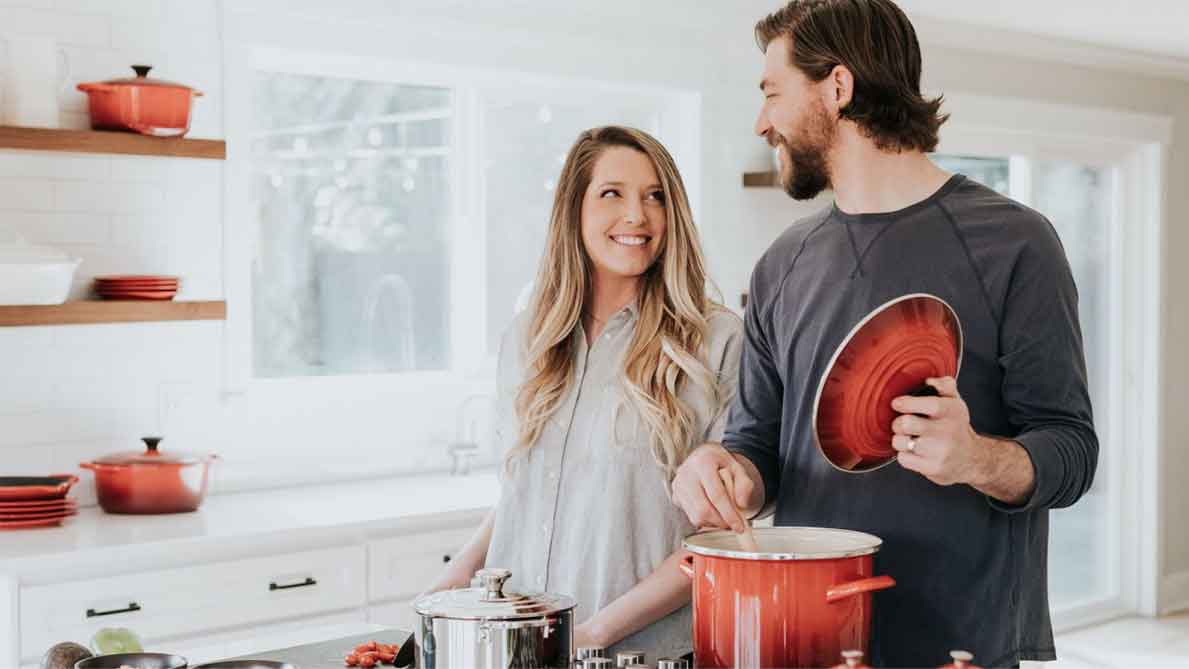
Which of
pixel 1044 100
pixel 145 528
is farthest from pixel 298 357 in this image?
pixel 1044 100

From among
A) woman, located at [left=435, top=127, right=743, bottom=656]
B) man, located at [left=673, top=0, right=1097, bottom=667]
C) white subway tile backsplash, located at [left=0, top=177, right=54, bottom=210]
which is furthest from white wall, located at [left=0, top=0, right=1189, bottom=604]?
man, located at [left=673, top=0, right=1097, bottom=667]

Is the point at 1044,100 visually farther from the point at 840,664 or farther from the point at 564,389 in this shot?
the point at 840,664

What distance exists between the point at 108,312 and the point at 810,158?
7.27ft

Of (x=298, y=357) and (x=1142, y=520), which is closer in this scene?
(x=298, y=357)

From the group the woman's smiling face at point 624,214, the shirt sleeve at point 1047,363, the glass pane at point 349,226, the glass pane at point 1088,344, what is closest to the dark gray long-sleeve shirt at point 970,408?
the shirt sleeve at point 1047,363

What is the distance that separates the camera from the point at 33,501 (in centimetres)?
341

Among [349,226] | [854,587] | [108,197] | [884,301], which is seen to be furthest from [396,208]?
[854,587]

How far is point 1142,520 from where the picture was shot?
7113 millimetres

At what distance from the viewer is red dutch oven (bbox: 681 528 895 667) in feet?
4.87

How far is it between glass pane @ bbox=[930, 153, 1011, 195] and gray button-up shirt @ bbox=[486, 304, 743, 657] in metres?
4.12

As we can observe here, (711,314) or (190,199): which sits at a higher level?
(190,199)

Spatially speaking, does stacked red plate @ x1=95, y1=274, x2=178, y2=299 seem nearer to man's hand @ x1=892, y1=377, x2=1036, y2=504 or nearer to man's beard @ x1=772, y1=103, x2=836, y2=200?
man's beard @ x1=772, y1=103, x2=836, y2=200

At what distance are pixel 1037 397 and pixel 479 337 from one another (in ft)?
10.2

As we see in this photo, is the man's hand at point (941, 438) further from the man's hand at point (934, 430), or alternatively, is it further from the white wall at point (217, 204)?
the white wall at point (217, 204)
